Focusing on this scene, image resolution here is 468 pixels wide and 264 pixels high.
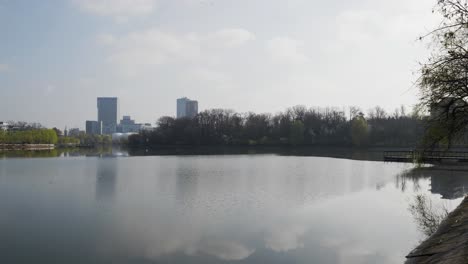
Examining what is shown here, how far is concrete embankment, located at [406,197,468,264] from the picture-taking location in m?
8.35

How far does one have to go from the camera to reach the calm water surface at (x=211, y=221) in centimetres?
→ 1159

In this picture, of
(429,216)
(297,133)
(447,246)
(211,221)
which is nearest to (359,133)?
(297,133)

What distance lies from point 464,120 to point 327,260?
5247 mm

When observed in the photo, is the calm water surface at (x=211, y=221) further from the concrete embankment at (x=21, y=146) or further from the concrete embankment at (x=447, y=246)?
the concrete embankment at (x=21, y=146)

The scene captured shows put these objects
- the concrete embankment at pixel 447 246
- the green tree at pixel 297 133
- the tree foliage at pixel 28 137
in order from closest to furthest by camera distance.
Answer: the concrete embankment at pixel 447 246
the green tree at pixel 297 133
the tree foliage at pixel 28 137

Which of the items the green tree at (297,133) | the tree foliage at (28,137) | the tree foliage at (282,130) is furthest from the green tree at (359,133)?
the tree foliage at (28,137)

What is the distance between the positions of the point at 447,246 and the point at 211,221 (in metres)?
8.52

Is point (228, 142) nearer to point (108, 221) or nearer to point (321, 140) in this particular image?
point (321, 140)

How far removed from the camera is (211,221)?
15531mm

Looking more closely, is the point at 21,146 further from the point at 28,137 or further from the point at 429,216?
the point at 429,216

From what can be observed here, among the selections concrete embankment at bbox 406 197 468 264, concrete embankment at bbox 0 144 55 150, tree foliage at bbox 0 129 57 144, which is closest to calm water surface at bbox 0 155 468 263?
concrete embankment at bbox 406 197 468 264

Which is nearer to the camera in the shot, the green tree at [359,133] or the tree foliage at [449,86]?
the tree foliage at [449,86]

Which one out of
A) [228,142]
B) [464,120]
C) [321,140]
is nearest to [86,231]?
[464,120]

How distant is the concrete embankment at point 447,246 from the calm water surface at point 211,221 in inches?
30.7
